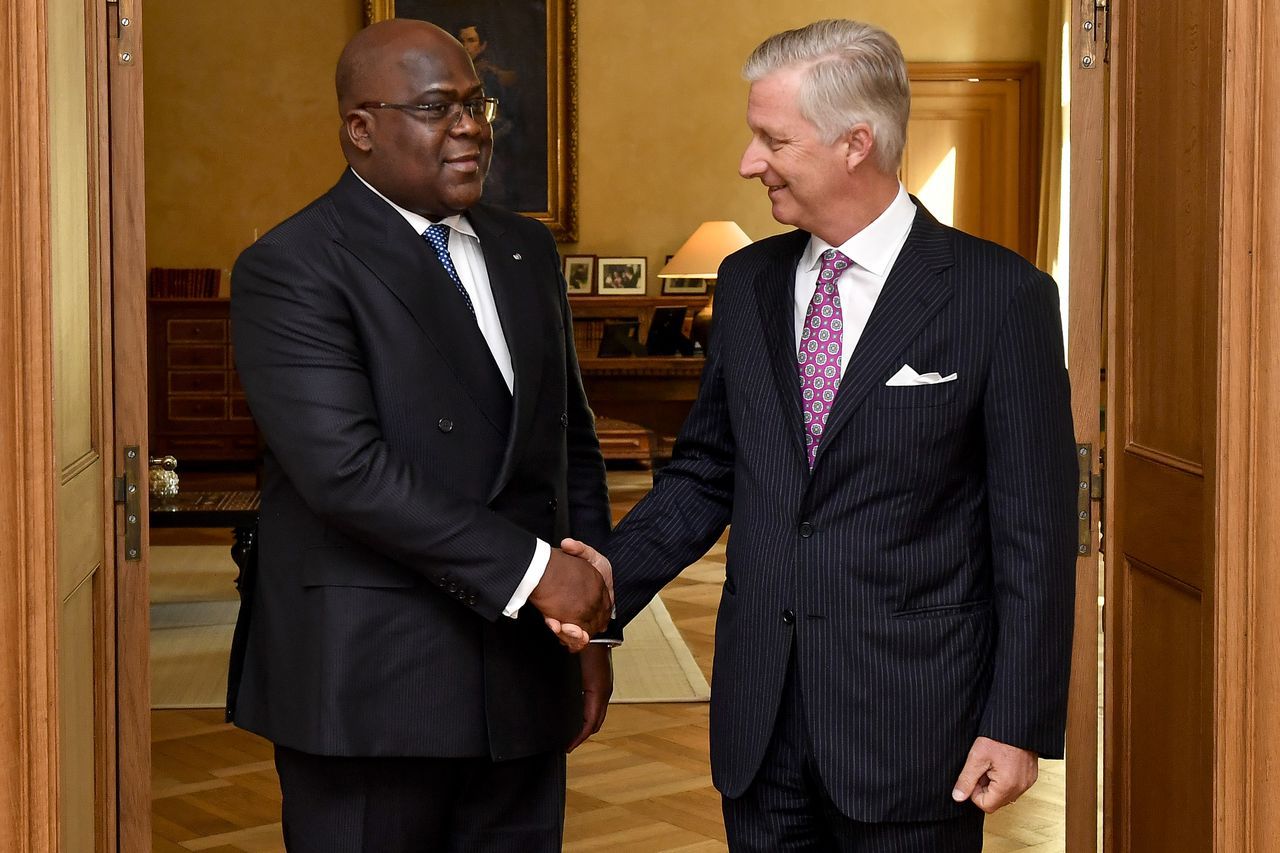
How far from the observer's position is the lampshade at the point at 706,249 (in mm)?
9883

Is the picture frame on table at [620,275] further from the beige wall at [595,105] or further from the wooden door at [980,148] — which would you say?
the wooden door at [980,148]

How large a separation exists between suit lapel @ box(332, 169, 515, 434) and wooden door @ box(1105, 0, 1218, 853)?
0.99 meters

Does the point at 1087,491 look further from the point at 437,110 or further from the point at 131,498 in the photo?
the point at 131,498

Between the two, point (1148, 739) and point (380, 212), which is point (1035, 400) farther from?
point (380, 212)

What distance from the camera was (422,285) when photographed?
2037 millimetres

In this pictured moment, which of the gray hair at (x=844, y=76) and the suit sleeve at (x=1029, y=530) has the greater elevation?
the gray hair at (x=844, y=76)

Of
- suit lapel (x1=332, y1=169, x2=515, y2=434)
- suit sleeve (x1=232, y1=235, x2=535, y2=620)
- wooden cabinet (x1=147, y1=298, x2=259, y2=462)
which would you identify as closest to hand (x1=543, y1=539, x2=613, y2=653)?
suit sleeve (x1=232, y1=235, x2=535, y2=620)

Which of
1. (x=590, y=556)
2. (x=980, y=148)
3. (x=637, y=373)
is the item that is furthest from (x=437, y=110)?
(x=980, y=148)

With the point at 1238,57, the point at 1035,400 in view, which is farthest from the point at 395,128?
the point at 1238,57

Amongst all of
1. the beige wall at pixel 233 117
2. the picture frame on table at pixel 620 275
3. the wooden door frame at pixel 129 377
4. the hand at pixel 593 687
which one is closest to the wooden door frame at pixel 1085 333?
the hand at pixel 593 687

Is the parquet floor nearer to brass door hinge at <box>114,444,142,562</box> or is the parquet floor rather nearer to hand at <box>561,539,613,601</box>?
brass door hinge at <box>114,444,142,562</box>

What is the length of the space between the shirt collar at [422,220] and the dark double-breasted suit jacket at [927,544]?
58cm

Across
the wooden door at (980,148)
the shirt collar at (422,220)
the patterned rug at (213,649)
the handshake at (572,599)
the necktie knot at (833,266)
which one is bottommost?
the patterned rug at (213,649)

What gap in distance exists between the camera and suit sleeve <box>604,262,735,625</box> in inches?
84.7
